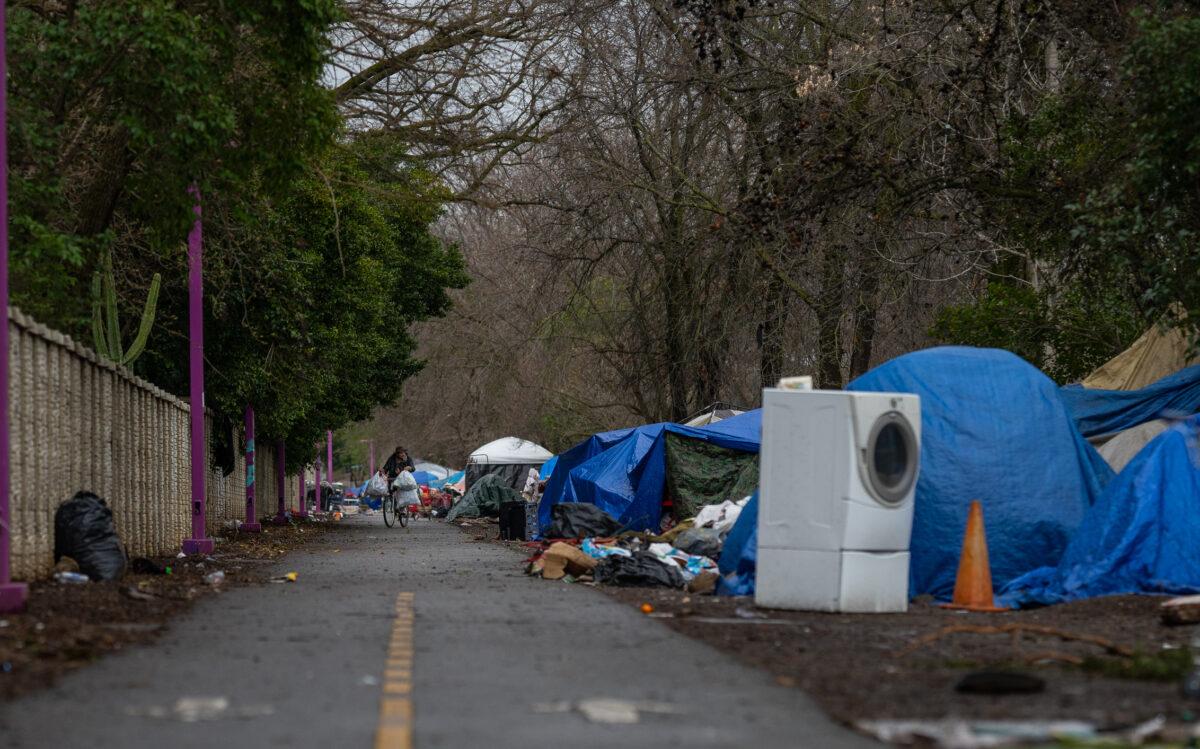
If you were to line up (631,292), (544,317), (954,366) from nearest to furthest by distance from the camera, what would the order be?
1. (954,366)
2. (631,292)
3. (544,317)

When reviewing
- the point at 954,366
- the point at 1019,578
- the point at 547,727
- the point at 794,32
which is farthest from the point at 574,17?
the point at 547,727

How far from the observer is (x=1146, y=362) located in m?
21.1

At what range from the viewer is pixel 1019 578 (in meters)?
15.5

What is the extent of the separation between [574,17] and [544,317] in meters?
12.9

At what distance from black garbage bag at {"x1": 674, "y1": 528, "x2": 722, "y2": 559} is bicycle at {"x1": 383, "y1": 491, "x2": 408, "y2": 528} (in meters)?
22.8

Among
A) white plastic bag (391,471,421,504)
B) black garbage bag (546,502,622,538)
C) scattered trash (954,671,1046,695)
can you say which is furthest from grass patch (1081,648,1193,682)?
white plastic bag (391,471,421,504)

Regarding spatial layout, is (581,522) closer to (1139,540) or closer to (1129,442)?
(1129,442)

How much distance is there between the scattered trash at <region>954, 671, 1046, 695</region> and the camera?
26.7 feet

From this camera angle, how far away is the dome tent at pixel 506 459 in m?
61.1

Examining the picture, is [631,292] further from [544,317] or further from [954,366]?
[954,366]

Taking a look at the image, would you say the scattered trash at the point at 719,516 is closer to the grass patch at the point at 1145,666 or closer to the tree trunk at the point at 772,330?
the tree trunk at the point at 772,330

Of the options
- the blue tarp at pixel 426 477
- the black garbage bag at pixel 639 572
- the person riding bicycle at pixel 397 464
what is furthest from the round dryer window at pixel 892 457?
the blue tarp at pixel 426 477

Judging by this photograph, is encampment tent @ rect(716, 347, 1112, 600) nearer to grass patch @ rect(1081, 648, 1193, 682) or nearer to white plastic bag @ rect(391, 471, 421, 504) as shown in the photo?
grass patch @ rect(1081, 648, 1193, 682)

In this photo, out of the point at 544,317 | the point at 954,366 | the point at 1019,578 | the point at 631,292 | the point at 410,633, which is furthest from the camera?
the point at 544,317
